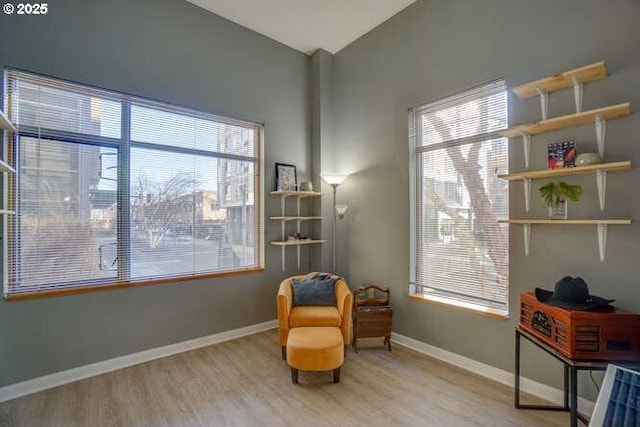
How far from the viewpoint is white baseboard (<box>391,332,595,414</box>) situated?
224 cm

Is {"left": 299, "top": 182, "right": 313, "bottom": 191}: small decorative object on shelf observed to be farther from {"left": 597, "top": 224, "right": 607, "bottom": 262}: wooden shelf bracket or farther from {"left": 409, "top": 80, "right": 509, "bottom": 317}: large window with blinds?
{"left": 597, "top": 224, "right": 607, "bottom": 262}: wooden shelf bracket

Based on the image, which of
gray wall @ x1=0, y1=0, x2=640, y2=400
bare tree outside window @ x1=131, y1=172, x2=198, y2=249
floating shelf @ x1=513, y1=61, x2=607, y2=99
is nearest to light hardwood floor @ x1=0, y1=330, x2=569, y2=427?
gray wall @ x1=0, y1=0, x2=640, y2=400

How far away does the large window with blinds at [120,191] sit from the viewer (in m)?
2.52

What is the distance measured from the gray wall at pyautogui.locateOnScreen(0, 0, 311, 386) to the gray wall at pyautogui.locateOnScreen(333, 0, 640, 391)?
3.12ft

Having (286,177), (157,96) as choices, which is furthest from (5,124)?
(286,177)

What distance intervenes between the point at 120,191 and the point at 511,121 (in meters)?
3.64

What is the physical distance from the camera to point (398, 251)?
342 centimetres

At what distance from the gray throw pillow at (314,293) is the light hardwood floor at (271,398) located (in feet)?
2.00

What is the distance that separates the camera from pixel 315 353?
8.11ft

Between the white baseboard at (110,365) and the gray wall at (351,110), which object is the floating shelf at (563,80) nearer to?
Answer: the gray wall at (351,110)

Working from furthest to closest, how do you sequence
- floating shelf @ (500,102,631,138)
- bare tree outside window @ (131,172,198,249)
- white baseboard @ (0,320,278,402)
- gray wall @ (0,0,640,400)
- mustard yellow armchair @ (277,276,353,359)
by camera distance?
bare tree outside window @ (131,172,198,249)
mustard yellow armchair @ (277,276,353,359)
white baseboard @ (0,320,278,402)
gray wall @ (0,0,640,400)
floating shelf @ (500,102,631,138)

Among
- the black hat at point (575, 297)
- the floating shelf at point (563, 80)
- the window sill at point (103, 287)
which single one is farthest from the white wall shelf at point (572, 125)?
the window sill at point (103, 287)

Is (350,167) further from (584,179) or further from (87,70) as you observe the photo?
(87,70)

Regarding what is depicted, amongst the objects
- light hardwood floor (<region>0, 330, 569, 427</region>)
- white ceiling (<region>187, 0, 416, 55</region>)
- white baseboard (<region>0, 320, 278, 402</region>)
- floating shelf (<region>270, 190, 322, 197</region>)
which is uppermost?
white ceiling (<region>187, 0, 416, 55</region>)
